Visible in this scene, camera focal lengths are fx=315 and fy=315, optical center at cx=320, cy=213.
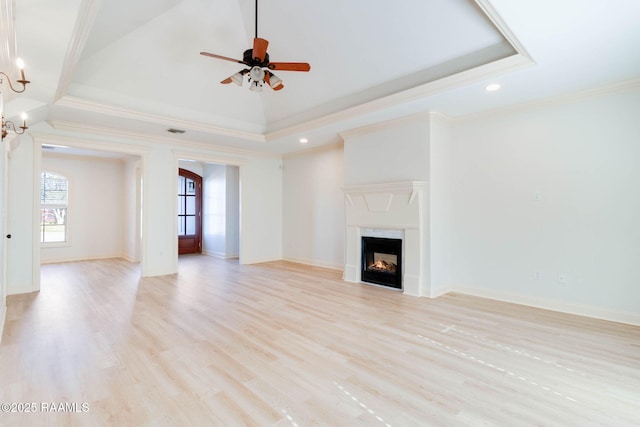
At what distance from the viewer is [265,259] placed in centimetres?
768

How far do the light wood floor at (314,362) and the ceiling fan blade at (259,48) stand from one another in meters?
2.83

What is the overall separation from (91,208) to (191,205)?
244 cm

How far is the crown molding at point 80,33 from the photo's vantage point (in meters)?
2.35

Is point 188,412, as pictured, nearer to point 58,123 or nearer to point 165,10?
point 165,10

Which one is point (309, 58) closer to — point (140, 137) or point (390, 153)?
point (390, 153)

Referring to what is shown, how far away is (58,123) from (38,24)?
3.24 metres

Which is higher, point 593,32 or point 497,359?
point 593,32

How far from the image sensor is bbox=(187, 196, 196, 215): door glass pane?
941 centimetres

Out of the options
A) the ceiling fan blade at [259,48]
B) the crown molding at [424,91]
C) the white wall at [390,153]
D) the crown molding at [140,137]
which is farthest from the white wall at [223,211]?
the ceiling fan blade at [259,48]

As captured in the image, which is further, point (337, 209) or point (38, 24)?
point (337, 209)

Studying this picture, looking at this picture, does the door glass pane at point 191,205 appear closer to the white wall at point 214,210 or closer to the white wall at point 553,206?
the white wall at point 214,210

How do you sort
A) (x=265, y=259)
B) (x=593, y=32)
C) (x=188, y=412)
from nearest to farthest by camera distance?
(x=188, y=412) → (x=593, y=32) → (x=265, y=259)

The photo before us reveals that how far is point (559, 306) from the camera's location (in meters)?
3.92

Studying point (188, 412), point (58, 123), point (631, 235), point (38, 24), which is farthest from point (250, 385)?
point (58, 123)
